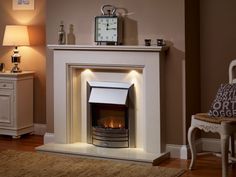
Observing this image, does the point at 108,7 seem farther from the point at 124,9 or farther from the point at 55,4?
the point at 55,4

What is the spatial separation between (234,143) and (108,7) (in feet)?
6.36

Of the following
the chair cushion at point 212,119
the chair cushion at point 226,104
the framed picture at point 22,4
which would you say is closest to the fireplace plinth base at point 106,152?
the chair cushion at point 212,119

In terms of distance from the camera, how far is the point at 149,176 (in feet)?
15.2

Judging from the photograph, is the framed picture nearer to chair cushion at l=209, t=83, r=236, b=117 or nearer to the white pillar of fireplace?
the white pillar of fireplace

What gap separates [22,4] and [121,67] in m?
1.99

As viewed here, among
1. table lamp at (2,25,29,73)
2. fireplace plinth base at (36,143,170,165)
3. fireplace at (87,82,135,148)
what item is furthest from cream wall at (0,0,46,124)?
fireplace at (87,82,135,148)

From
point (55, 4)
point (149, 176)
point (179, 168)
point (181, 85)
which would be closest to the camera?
point (149, 176)

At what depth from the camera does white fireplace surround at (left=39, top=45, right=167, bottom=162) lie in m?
5.28

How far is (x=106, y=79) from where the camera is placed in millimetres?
5621

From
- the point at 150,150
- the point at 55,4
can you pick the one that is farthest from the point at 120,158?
the point at 55,4

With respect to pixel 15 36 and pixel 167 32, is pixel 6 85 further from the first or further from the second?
pixel 167 32

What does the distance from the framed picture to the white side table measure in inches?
33.3

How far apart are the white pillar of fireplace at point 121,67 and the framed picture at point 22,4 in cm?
114

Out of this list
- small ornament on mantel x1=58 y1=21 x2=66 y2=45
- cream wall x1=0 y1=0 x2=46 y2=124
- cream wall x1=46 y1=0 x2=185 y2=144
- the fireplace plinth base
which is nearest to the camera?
the fireplace plinth base
